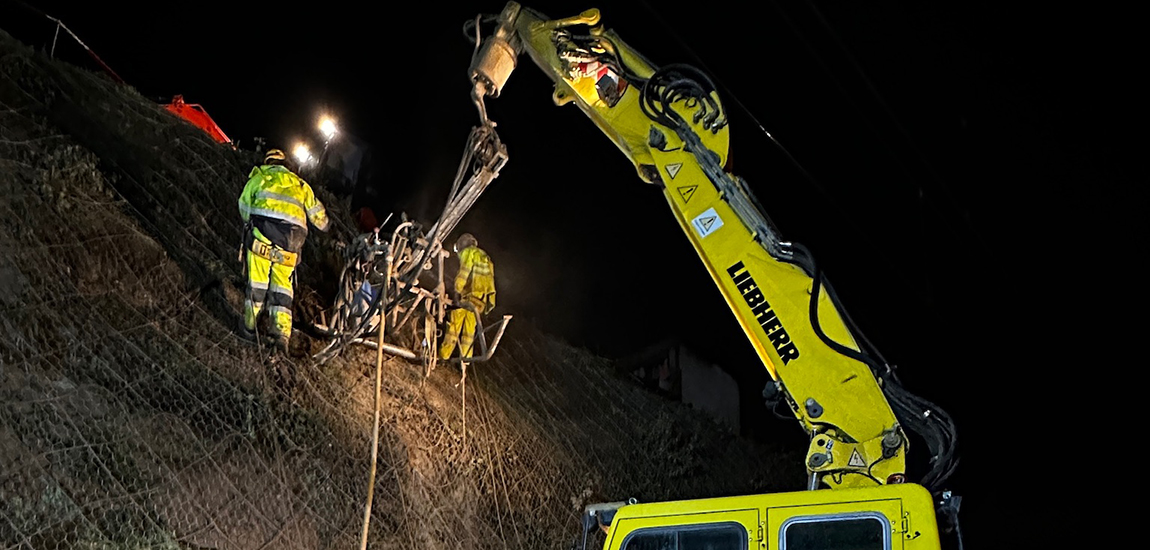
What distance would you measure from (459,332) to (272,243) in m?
2.42

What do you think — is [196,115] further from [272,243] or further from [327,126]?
[272,243]

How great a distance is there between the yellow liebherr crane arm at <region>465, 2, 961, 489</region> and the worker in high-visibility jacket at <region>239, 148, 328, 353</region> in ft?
6.28

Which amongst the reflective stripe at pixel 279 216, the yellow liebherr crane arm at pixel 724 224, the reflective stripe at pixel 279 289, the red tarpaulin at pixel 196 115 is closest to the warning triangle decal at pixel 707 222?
the yellow liebherr crane arm at pixel 724 224

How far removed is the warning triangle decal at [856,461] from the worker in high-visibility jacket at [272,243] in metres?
4.93

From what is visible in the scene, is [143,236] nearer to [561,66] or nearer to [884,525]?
[561,66]

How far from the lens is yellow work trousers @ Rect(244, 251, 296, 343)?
25.8 feet

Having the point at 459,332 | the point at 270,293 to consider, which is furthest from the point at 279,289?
the point at 459,332

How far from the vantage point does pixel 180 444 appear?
264 inches

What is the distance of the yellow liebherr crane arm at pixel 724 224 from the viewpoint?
5383mm

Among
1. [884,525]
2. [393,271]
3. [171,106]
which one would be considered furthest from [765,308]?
[171,106]

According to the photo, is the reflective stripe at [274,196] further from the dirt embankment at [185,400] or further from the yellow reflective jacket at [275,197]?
the dirt embankment at [185,400]

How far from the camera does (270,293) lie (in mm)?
7965

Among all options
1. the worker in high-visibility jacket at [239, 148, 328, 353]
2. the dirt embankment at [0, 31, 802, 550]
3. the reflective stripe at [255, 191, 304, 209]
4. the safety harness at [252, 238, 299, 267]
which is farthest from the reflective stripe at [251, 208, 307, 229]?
the dirt embankment at [0, 31, 802, 550]

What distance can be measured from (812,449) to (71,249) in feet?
19.0
